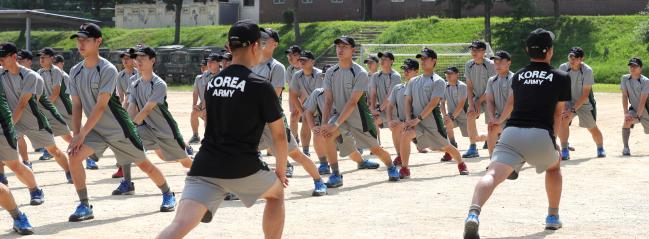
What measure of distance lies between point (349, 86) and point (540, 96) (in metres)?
3.95

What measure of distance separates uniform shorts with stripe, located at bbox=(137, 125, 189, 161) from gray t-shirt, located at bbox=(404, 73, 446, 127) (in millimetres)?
3513

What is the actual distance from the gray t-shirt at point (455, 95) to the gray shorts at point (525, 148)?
27.4 ft

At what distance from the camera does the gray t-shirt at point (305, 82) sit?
48.8 ft

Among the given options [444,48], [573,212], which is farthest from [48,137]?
[444,48]

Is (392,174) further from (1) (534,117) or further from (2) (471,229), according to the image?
(2) (471,229)

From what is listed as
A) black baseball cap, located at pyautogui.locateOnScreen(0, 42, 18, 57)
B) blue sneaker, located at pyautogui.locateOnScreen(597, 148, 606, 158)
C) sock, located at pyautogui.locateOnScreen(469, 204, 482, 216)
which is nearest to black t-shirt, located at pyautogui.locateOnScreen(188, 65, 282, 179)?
sock, located at pyautogui.locateOnScreen(469, 204, 482, 216)

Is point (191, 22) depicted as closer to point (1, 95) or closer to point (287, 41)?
point (287, 41)

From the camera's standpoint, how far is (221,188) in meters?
6.41

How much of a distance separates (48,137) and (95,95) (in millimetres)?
3352

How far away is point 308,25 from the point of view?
6009cm

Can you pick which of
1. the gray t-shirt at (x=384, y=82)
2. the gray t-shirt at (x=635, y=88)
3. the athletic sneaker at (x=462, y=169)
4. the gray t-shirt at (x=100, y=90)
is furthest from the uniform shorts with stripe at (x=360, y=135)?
the gray t-shirt at (x=635, y=88)

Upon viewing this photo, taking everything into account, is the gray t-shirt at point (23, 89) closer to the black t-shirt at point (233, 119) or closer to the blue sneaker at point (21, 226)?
the blue sneaker at point (21, 226)

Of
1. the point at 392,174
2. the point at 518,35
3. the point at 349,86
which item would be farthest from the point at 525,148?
the point at 518,35

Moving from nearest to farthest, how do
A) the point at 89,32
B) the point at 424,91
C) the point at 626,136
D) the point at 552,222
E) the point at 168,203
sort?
the point at 552,222, the point at 89,32, the point at 168,203, the point at 424,91, the point at 626,136
